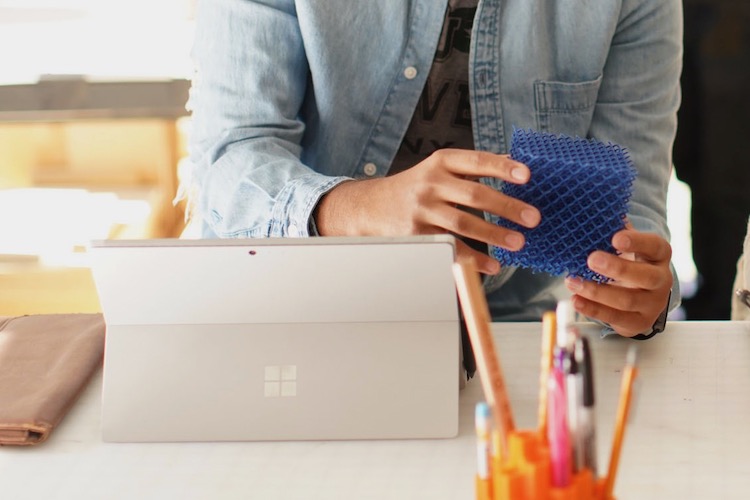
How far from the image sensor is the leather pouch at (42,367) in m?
0.82

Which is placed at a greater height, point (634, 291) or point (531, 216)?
point (531, 216)

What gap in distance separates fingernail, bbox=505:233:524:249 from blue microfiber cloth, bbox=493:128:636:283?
2cm

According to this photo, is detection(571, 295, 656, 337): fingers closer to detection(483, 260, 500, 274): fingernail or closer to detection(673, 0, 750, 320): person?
detection(483, 260, 500, 274): fingernail

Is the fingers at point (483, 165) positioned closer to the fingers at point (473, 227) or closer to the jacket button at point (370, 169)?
the fingers at point (473, 227)

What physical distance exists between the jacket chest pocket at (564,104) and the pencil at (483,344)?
725 mm

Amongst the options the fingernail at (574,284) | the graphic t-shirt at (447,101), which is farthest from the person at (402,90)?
the fingernail at (574,284)

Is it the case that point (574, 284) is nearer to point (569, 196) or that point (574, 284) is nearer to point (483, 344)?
point (569, 196)

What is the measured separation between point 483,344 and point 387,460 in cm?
29

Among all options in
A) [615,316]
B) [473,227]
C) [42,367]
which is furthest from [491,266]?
[42,367]

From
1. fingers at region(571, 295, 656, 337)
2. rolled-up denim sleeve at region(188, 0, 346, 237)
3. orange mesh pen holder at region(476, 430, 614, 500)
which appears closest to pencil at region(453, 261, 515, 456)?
orange mesh pen holder at region(476, 430, 614, 500)

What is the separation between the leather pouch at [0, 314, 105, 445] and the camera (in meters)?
0.82

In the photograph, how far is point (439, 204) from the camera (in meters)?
0.89

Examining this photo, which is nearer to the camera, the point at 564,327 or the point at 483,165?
the point at 564,327

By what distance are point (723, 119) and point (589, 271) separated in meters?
1.57
